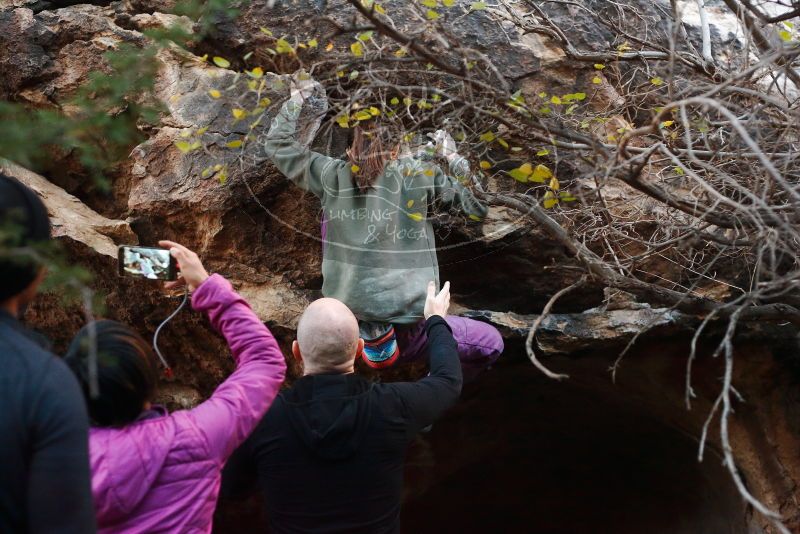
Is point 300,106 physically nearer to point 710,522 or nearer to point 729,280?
point 729,280

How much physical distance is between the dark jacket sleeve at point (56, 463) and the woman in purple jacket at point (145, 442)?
30 centimetres

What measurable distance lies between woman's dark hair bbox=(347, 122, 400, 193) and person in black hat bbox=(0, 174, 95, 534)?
1.45 m

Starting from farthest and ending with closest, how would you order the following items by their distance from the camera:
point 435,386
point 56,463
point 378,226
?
point 378,226
point 435,386
point 56,463

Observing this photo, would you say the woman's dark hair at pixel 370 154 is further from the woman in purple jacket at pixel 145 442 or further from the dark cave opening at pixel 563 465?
the dark cave opening at pixel 563 465

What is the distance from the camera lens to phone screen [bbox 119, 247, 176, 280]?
81.8 inches

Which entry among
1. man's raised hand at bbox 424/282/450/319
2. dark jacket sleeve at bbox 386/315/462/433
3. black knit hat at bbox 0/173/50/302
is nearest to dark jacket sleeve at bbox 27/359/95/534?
black knit hat at bbox 0/173/50/302

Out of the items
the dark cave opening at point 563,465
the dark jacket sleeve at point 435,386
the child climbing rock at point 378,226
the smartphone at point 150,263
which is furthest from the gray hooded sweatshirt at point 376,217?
the dark cave opening at point 563,465

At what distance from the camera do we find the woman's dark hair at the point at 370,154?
2709mm

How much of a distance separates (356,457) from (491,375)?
2317mm

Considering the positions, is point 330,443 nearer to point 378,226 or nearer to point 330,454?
point 330,454

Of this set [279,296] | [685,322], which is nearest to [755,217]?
[685,322]

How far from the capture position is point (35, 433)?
1343 millimetres

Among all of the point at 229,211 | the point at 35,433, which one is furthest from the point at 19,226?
the point at 229,211

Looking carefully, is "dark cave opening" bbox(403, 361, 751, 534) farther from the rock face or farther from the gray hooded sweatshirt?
the gray hooded sweatshirt
